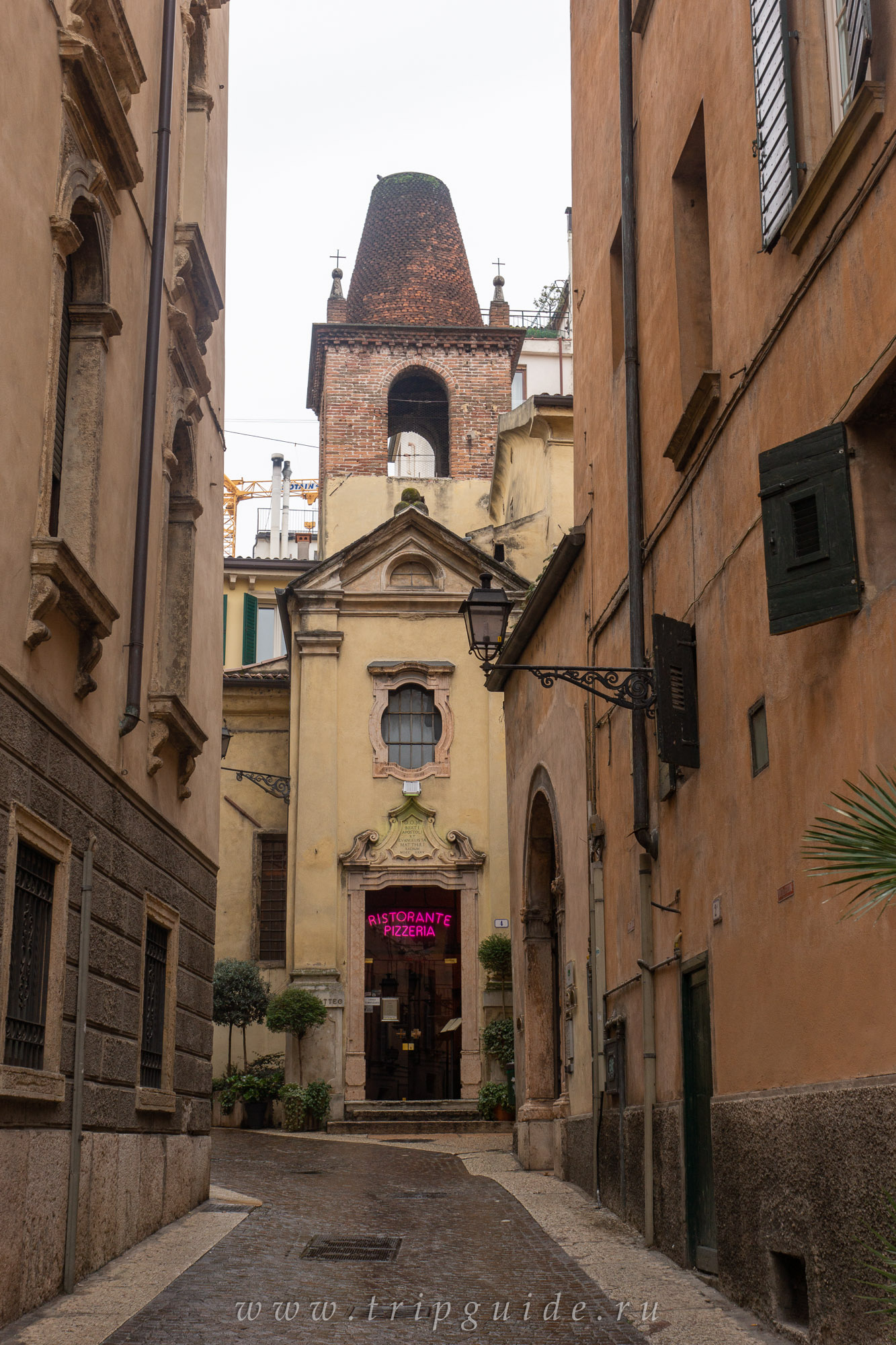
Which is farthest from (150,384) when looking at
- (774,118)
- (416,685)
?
(416,685)

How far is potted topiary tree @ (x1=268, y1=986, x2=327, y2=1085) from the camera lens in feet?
77.5

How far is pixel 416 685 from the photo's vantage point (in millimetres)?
26672

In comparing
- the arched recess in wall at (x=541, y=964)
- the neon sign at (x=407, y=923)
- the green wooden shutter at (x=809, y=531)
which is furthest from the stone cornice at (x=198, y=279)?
the neon sign at (x=407, y=923)

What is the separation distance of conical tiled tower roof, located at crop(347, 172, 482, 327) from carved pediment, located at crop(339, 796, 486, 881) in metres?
13.0

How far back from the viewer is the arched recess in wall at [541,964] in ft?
52.5

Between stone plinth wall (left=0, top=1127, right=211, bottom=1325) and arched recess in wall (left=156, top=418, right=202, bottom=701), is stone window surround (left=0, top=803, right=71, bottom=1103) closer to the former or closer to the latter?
stone plinth wall (left=0, top=1127, right=211, bottom=1325)

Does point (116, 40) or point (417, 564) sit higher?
point (417, 564)

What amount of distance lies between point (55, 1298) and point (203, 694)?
249 inches

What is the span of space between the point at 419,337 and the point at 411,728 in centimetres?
1077

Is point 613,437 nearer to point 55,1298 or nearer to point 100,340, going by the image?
point 100,340

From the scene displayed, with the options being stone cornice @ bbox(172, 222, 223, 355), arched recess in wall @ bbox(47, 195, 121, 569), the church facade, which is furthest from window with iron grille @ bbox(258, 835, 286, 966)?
arched recess in wall @ bbox(47, 195, 121, 569)

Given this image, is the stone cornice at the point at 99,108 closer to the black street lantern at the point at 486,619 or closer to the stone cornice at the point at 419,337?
the black street lantern at the point at 486,619

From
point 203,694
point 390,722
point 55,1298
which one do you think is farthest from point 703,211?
point 390,722

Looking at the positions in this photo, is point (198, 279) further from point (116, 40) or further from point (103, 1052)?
point (103, 1052)
